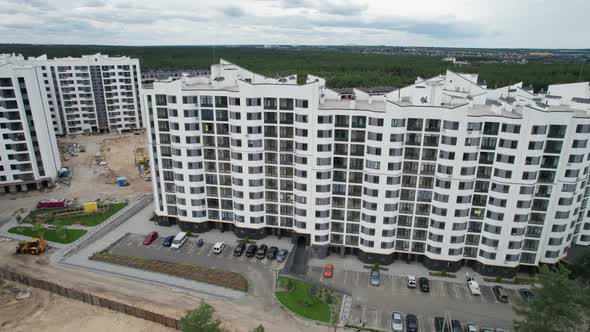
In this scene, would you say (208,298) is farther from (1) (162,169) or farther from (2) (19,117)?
(2) (19,117)

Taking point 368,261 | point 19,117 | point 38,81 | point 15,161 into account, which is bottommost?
point 368,261

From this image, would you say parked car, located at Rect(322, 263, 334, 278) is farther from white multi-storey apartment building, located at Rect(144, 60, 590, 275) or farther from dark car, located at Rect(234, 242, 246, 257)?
dark car, located at Rect(234, 242, 246, 257)

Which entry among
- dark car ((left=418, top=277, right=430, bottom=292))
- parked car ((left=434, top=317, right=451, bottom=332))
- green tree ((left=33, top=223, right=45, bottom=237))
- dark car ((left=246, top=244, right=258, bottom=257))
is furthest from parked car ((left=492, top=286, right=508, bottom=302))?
green tree ((left=33, top=223, right=45, bottom=237))

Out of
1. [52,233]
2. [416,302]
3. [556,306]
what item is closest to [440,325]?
[416,302]

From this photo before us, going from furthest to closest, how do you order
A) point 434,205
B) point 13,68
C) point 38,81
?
point 38,81
point 13,68
point 434,205

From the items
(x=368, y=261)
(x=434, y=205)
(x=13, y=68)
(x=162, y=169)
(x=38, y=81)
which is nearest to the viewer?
(x=434, y=205)

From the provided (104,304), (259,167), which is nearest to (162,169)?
(259,167)

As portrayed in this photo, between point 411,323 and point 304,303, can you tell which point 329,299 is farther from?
point 411,323

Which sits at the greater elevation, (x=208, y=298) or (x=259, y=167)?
(x=259, y=167)

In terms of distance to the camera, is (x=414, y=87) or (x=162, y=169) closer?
(x=414, y=87)
